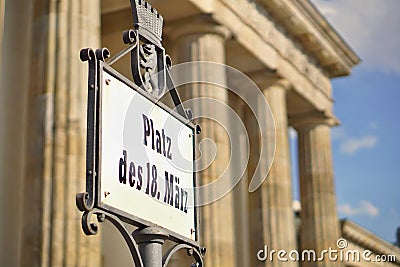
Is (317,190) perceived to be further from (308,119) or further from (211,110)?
(211,110)

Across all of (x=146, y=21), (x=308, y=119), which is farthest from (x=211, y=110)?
(x=146, y=21)

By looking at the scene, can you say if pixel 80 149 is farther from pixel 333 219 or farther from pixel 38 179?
pixel 333 219

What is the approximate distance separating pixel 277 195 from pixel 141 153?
2213cm

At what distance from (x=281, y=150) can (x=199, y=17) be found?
6.60m

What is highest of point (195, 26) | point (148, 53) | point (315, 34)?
point (315, 34)

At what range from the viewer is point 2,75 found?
1898 cm

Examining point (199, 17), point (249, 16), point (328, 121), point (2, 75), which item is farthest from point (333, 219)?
point (2, 75)

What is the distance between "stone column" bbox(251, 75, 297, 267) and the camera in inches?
1022

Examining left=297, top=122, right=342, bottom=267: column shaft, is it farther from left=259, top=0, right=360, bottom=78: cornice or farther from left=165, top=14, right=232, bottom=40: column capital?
left=165, top=14, right=232, bottom=40: column capital

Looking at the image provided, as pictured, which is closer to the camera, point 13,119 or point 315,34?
point 13,119

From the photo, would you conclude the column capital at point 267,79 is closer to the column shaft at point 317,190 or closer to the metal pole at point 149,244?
the column shaft at point 317,190

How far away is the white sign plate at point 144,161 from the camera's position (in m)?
4.16

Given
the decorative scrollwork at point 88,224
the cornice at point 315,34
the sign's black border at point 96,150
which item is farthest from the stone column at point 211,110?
the decorative scrollwork at point 88,224

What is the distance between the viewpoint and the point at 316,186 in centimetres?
3095
